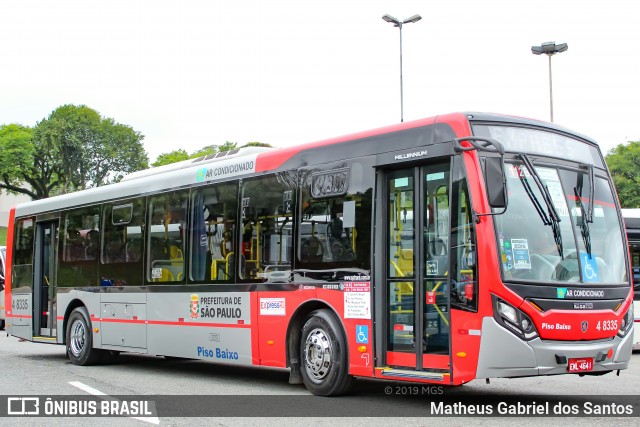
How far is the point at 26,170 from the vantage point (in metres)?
81.6

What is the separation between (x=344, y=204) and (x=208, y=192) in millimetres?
3270

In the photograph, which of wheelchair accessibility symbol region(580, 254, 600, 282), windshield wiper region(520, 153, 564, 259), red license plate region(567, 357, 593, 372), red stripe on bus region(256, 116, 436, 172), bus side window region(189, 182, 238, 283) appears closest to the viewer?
red license plate region(567, 357, 593, 372)

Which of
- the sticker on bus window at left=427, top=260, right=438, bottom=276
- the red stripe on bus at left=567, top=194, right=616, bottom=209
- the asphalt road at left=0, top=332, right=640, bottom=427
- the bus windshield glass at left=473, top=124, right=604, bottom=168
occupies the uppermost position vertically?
the bus windshield glass at left=473, top=124, right=604, bottom=168

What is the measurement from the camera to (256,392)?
11.0m

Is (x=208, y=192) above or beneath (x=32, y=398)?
above

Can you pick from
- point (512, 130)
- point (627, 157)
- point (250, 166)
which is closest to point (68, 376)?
point (250, 166)

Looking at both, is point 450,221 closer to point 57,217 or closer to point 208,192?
point 208,192

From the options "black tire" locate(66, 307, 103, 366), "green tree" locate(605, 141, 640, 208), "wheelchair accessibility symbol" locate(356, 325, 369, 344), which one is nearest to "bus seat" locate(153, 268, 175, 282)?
"black tire" locate(66, 307, 103, 366)

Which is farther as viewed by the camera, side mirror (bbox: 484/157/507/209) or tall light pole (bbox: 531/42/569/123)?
tall light pole (bbox: 531/42/569/123)

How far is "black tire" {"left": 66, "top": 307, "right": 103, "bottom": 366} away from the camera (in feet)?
50.3

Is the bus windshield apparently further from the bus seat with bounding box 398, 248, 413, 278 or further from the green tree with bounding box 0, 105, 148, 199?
the green tree with bounding box 0, 105, 148, 199

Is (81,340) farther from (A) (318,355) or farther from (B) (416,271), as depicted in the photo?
(B) (416,271)

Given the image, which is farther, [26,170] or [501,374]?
[26,170]

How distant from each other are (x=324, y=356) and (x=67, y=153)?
257 ft
